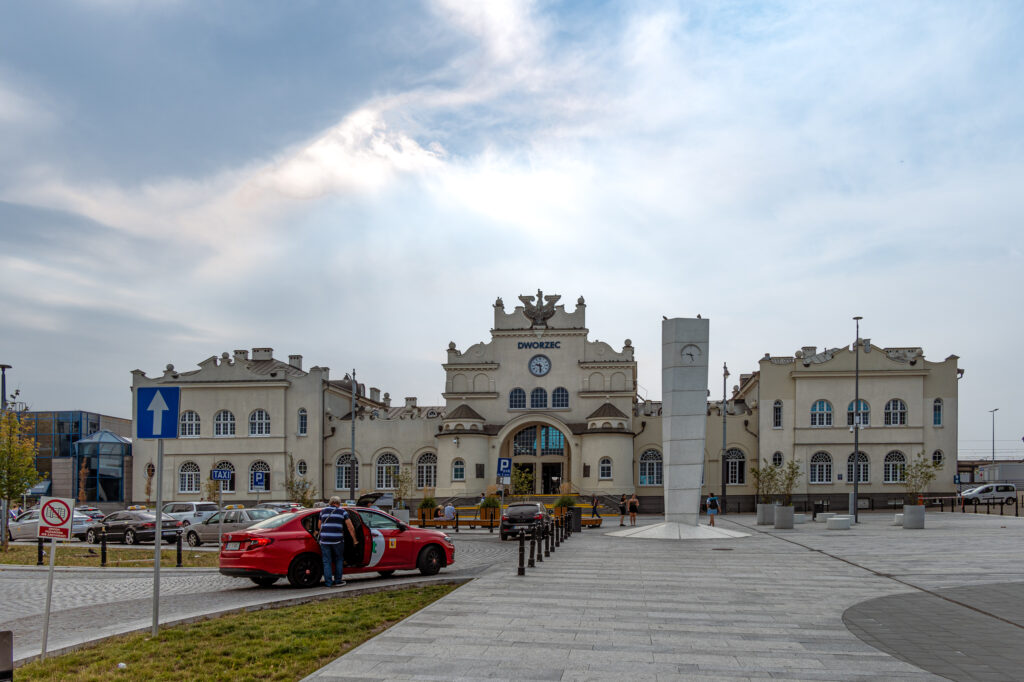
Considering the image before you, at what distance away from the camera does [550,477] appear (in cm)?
6053

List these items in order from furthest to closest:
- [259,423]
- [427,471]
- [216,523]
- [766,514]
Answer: [427,471], [259,423], [766,514], [216,523]

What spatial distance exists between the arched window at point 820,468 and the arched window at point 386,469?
27152 mm

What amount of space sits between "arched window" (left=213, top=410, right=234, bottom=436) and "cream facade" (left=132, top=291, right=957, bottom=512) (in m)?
0.13

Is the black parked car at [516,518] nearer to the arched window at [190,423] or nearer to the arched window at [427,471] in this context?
the arched window at [427,471]

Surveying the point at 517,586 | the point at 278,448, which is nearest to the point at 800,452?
the point at 278,448

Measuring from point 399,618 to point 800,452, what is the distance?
4956 cm

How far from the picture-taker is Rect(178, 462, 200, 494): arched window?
202 ft

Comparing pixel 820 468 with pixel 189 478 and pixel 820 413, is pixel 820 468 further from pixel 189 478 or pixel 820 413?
pixel 189 478

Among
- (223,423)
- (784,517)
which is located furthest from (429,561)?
(223,423)

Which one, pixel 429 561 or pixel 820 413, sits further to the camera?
pixel 820 413

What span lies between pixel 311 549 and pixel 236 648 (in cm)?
656

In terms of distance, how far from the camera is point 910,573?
1862 centimetres

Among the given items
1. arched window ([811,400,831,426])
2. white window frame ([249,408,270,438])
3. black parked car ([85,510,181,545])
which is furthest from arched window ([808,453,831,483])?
black parked car ([85,510,181,545])

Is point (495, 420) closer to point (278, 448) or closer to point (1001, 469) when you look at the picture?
point (278, 448)
